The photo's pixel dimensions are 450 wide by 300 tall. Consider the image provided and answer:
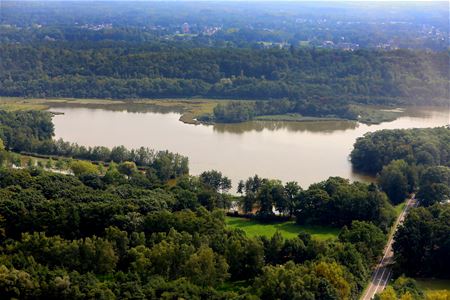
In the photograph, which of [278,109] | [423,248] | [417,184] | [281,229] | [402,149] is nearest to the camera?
[423,248]

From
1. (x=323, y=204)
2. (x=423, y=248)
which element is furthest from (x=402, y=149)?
(x=423, y=248)

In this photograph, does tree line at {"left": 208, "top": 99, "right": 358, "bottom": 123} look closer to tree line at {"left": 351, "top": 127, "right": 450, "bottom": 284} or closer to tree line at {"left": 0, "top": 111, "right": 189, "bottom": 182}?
tree line at {"left": 351, "top": 127, "right": 450, "bottom": 284}

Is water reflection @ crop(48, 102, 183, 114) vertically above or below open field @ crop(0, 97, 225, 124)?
below

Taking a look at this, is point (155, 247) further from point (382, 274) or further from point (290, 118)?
point (290, 118)

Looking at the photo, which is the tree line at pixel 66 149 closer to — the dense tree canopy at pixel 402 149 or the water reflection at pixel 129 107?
the dense tree canopy at pixel 402 149

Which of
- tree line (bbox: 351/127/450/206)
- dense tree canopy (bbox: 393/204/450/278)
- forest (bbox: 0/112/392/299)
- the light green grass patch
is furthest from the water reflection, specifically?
dense tree canopy (bbox: 393/204/450/278)

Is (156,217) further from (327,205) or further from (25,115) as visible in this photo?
(25,115)

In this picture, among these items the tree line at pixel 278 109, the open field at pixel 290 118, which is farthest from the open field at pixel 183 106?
Result: the tree line at pixel 278 109
